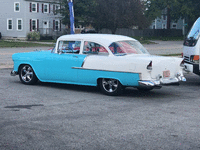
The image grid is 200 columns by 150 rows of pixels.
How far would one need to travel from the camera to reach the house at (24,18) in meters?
58.8

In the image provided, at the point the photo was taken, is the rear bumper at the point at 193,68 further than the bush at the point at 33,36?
No

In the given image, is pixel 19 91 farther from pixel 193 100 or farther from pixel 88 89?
pixel 193 100

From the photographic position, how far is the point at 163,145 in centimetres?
566

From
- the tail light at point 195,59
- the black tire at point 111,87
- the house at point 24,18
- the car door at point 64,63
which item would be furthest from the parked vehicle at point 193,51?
the house at point 24,18

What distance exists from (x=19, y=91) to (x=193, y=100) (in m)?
4.42

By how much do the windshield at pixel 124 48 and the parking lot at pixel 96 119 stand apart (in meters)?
1.08

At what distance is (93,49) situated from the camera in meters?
10.5

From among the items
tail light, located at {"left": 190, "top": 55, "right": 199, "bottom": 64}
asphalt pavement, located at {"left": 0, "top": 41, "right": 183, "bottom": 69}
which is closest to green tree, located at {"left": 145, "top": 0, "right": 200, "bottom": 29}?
asphalt pavement, located at {"left": 0, "top": 41, "right": 183, "bottom": 69}

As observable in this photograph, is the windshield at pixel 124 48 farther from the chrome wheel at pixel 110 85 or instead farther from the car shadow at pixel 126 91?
the car shadow at pixel 126 91

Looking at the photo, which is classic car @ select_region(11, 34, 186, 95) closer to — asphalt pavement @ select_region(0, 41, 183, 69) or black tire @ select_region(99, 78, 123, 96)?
black tire @ select_region(99, 78, 123, 96)

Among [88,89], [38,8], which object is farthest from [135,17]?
[88,89]

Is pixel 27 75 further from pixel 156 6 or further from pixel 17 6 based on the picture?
pixel 156 6

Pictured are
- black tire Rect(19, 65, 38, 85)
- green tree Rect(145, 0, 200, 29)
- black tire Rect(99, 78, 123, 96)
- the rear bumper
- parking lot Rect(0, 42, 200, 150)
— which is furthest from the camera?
green tree Rect(145, 0, 200, 29)

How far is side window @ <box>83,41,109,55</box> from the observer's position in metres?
10.3
